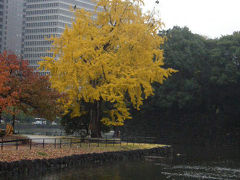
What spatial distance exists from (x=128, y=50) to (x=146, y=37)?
2192mm

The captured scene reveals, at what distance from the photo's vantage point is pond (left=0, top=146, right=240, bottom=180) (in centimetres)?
2327

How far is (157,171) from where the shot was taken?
1053 inches

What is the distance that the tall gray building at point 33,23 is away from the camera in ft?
501

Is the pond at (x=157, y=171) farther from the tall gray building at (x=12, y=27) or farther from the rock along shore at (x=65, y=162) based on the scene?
the tall gray building at (x=12, y=27)

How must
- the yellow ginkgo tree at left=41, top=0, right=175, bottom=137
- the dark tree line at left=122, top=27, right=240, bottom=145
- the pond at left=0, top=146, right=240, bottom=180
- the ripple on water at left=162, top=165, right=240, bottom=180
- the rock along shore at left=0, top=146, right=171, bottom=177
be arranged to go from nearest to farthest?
the rock along shore at left=0, top=146, right=171, bottom=177, the pond at left=0, top=146, right=240, bottom=180, the ripple on water at left=162, top=165, right=240, bottom=180, the yellow ginkgo tree at left=41, top=0, right=175, bottom=137, the dark tree line at left=122, top=27, right=240, bottom=145

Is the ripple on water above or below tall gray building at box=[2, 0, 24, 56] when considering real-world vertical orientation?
below

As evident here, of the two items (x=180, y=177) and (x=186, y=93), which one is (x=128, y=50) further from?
(x=186, y=93)

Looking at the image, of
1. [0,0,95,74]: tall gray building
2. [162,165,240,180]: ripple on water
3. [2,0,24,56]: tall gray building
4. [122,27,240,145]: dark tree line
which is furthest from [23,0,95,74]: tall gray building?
[162,165,240,180]: ripple on water

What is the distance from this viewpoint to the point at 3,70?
31.8m

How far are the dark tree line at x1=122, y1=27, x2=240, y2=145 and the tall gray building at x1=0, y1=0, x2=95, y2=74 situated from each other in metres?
84.6

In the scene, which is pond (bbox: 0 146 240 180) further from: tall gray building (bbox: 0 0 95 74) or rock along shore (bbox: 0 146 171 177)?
tall gray building (bbox: 0 0 95 74)

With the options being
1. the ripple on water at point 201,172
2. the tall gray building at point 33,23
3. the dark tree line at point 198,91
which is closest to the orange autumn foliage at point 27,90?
the ripple on water at point 201,172

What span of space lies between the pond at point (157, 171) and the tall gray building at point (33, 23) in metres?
120

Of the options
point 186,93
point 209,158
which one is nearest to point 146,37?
point 209,158
